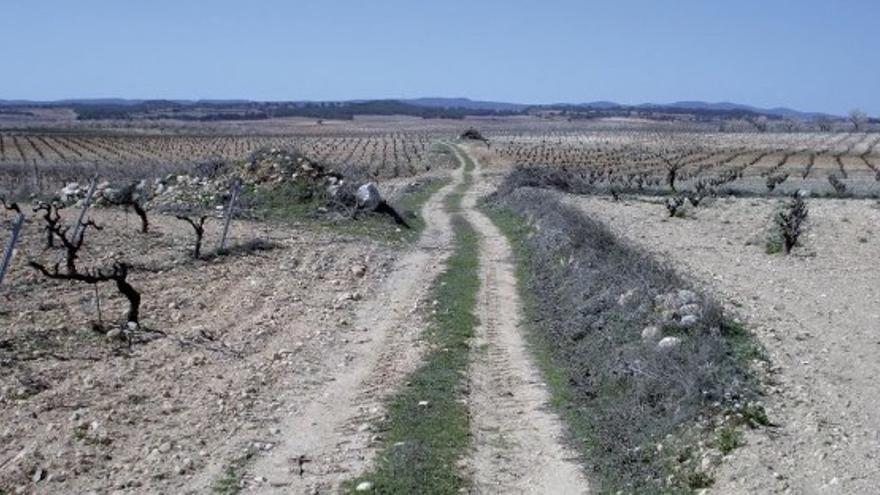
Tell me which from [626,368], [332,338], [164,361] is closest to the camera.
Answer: [626,368]

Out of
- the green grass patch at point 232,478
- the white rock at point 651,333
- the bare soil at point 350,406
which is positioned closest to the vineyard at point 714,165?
the bare soil at point 350,406

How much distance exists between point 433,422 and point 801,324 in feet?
25.7

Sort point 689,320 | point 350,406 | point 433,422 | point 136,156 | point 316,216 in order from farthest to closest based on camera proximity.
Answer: point 136,156 < point 316,216 < point 689,320 < point 350,406 < point 433,422

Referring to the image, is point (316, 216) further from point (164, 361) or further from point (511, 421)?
point (511, 421)

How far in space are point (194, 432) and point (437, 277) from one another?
10.7 metres

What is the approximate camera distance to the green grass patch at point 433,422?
9.48 meters

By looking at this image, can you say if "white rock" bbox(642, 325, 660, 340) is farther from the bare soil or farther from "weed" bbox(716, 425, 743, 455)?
"weed" bbox(716, 425, 743, 455)

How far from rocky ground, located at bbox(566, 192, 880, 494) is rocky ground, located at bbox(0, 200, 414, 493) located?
214 inches

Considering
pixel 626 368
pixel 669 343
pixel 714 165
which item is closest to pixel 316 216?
pixel 669 343

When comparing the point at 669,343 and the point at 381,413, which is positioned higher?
the point at 669,343

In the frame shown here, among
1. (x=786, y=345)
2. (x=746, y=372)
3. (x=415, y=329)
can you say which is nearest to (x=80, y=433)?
(x=415, y=329)

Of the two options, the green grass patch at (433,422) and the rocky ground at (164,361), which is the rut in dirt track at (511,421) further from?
the rocky ground at (164,361)

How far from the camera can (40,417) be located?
10.8 meters

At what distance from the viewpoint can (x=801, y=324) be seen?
16.1m
